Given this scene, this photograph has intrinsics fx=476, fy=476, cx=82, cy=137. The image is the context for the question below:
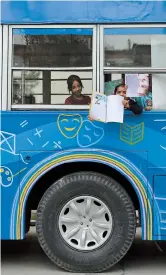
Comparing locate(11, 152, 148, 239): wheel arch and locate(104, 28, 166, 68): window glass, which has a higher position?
locate(104, 28, 166, 68): window glass

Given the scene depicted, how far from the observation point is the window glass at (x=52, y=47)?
511cm

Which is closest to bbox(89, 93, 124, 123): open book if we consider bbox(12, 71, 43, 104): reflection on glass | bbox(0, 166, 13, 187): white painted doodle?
bbox(12, 71, 43, 104): reflection on glass

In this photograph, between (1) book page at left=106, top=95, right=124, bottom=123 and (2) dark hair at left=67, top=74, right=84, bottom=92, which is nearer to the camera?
(1) book page at left=106, top=95, right=124, bottom=123

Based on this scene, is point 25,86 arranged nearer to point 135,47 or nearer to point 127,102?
point 127,102

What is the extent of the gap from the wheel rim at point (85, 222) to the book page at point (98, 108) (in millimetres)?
861

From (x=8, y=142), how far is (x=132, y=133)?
1.33 m

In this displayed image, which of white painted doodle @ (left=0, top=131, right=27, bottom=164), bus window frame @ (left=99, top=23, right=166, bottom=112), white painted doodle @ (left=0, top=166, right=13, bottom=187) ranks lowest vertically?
white painted doodle @ (left=0, top=166, right=13, bottom=187)

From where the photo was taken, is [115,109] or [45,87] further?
[45,87]

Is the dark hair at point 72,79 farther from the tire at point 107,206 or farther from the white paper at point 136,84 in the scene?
the tire at point 107,206

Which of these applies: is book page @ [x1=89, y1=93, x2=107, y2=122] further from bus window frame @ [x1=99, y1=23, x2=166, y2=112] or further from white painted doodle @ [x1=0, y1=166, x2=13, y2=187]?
white painted doodle @ [x1=0, y1=166, x2=13, y2=187]

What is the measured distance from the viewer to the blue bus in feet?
16.5

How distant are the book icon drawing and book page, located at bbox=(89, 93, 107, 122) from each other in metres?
0.24

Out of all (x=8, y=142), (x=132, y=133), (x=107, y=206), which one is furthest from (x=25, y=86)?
(x=107, y=206)

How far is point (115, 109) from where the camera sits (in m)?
5.02
